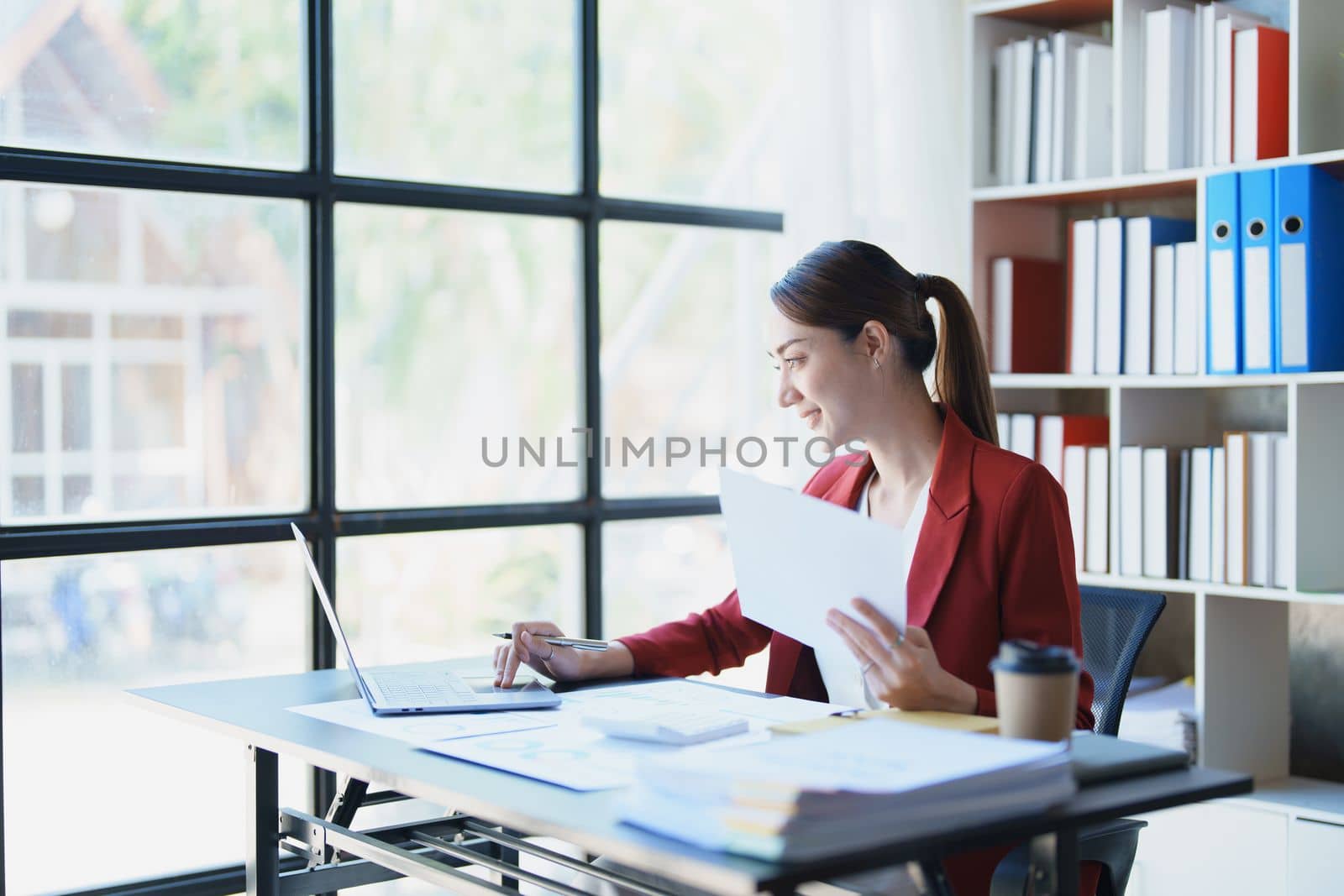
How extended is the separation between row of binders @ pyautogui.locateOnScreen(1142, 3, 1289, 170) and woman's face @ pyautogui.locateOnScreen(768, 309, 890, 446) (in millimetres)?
1115

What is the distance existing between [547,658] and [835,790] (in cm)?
90

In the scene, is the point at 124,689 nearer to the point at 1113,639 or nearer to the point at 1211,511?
the point at 1113,639

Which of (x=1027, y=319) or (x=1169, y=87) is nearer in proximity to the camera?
(x=1169, y=87)

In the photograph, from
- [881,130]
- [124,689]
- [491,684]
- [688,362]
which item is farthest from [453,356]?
[491,684]

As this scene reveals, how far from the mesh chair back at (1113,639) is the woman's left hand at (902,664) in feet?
1.81

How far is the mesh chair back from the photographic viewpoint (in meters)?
2.05

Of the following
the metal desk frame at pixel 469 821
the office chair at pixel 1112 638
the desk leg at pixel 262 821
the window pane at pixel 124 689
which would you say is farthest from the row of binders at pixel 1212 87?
the desk leg at pixel 262 821

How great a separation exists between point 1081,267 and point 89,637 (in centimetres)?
211

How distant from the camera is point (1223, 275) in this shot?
8.88 feet

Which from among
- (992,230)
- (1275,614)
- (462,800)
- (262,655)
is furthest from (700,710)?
(992,230)

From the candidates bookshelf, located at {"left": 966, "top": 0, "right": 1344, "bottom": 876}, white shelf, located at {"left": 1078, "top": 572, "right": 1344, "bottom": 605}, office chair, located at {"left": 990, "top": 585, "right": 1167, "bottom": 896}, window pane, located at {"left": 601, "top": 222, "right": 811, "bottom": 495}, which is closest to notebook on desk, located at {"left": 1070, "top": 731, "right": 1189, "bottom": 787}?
office chair, located at {"left": 990, "top": 585, "right": 1167, "bottom": 896}

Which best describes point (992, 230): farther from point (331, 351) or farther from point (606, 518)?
point (331, 351)

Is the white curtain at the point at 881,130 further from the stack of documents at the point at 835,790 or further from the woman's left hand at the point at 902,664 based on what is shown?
the stack of documents at the point at 835,790

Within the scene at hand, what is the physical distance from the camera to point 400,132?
112 inches
